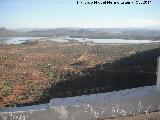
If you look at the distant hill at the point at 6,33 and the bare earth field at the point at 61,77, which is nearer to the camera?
the bare earth field at the point at 61,77

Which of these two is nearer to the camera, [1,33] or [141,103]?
[141,103]

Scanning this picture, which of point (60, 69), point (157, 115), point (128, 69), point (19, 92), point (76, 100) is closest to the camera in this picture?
point (157, 115)

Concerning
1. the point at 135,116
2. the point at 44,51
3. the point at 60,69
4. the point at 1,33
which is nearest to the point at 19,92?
the point at 60,69

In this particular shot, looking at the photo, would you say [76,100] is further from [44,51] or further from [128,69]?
[44,51]

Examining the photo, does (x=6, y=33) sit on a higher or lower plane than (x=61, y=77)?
higher

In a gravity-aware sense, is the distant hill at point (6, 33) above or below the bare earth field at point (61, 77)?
above

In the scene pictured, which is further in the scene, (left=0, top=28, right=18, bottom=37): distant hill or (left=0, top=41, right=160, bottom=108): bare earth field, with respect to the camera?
(left=0, top=28, right=18, bottom=37): distant hill

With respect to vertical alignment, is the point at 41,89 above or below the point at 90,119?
below

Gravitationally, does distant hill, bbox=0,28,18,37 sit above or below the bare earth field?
above

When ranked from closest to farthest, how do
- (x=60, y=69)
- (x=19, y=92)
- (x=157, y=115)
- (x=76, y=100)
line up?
(x=157, y=115) → (x=76, y=100) → (x=19, y=92) → (x=60, y=69)

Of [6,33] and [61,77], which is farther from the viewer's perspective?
[6,33]
